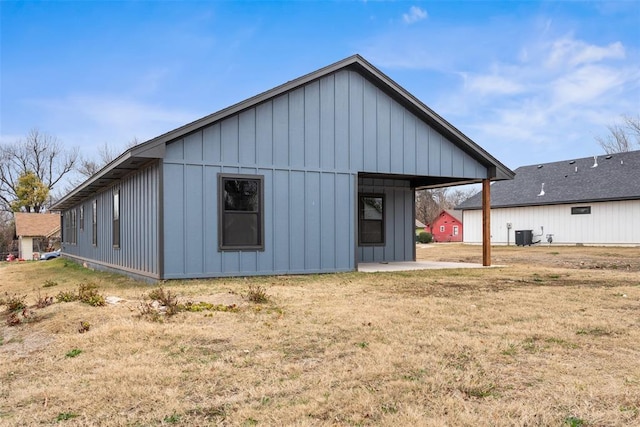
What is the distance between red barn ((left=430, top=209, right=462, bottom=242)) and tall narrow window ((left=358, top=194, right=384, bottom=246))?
37121 millimetres

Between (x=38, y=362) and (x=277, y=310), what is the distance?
9.37ft

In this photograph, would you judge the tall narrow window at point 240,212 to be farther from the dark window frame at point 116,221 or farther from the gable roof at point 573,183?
the gable roof at point 573,183

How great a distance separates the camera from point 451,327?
5.64 metres

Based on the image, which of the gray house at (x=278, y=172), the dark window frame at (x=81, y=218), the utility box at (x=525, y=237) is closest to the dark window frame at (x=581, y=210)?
the utility box at (x=525, y=237)

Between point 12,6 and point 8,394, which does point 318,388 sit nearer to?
point 8,394

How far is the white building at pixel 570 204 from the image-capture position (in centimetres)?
2611

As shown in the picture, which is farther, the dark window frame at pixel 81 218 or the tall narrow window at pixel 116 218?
the dark window frame at pixel 81 218

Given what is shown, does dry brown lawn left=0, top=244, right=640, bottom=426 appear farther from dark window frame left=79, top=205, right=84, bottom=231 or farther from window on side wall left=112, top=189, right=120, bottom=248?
dark window frame left=79, top=205, right=84, bottom=231

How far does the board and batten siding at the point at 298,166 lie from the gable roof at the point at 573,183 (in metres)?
17.5

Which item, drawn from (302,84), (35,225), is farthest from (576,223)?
(35,225)

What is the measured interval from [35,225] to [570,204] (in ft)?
112

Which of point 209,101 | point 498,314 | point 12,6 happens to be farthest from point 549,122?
point 498,314

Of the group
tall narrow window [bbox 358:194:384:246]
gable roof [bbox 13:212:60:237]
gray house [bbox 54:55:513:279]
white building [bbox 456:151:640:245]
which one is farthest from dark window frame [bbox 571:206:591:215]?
gable roof [bbox 13:212:60:237]

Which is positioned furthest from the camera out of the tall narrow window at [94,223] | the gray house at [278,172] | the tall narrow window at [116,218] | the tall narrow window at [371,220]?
the tall narrow window at [94,223]
